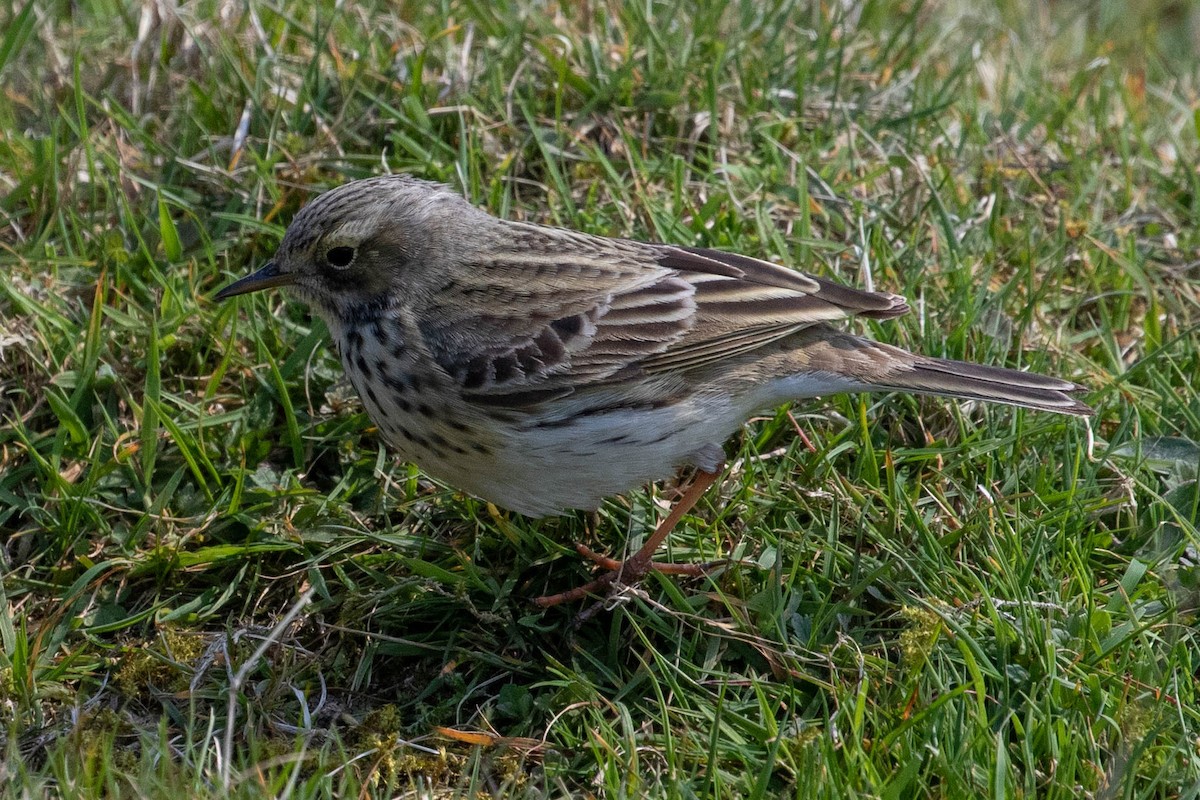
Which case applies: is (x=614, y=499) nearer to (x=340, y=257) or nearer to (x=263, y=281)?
(x=340, y=257)

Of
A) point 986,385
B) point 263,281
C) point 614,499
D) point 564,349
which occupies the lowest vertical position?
point 614,499

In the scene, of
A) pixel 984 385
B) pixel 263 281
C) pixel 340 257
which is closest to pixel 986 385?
pixel 984 385

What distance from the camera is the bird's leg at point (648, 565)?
553 centimetres

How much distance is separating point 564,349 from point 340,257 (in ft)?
3.35

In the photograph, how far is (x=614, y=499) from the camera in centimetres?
603

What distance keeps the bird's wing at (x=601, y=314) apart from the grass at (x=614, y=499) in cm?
68

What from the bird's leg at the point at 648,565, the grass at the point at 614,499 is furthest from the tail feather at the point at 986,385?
the bird's leg at the point at 648,565

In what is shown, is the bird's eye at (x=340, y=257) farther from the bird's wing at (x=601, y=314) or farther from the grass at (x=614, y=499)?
the grass at (x=614, y=499)

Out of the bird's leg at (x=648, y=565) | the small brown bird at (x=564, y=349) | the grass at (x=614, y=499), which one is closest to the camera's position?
the grass at (x=614, y=499)

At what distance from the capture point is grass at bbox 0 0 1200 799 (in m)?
4.86

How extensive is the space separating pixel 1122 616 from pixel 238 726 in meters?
3.27

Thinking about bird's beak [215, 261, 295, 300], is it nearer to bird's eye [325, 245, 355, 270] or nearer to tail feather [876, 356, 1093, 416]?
bird's eye [325, 245, 355, 270]

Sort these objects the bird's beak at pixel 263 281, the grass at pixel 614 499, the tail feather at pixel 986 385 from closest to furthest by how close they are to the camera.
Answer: the grass at pixel 614 499, the tail feather at pixel 986 385, the bird's beak at pixel 263 281

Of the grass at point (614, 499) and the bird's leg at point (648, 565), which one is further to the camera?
the bird's leg at point (648, 565)
